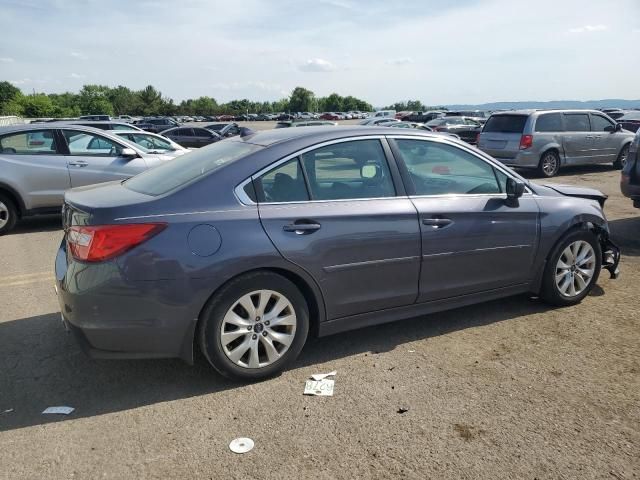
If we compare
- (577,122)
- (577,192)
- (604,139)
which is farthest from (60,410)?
(604,139)

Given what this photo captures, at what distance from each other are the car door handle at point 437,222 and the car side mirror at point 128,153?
6340 mm

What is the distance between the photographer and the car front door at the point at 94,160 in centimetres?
857

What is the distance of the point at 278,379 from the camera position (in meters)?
3.63

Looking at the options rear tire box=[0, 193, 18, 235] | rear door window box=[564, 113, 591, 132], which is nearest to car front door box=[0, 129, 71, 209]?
rear tire box=[0, 193, 18, 235]

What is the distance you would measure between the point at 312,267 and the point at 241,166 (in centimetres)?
81

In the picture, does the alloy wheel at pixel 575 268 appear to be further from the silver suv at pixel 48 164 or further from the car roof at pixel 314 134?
the silver suv at pixel 48 164

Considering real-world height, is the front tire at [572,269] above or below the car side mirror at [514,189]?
below

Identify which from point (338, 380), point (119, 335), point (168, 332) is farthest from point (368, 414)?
point (119, 335)

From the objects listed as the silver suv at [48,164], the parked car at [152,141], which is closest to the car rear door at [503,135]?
the parked car at [152,141]

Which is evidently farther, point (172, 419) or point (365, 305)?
point (365, 305)

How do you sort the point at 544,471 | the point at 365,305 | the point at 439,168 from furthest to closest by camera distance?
the point at 439,168 → the point at 365,305 → the point at 544,471

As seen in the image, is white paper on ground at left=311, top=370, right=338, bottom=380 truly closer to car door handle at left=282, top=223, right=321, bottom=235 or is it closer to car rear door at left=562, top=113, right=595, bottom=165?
car door handle at left=282, top=223, right=321, bottom=235

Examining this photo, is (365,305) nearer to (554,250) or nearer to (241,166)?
(241,166)

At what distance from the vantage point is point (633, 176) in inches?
307
